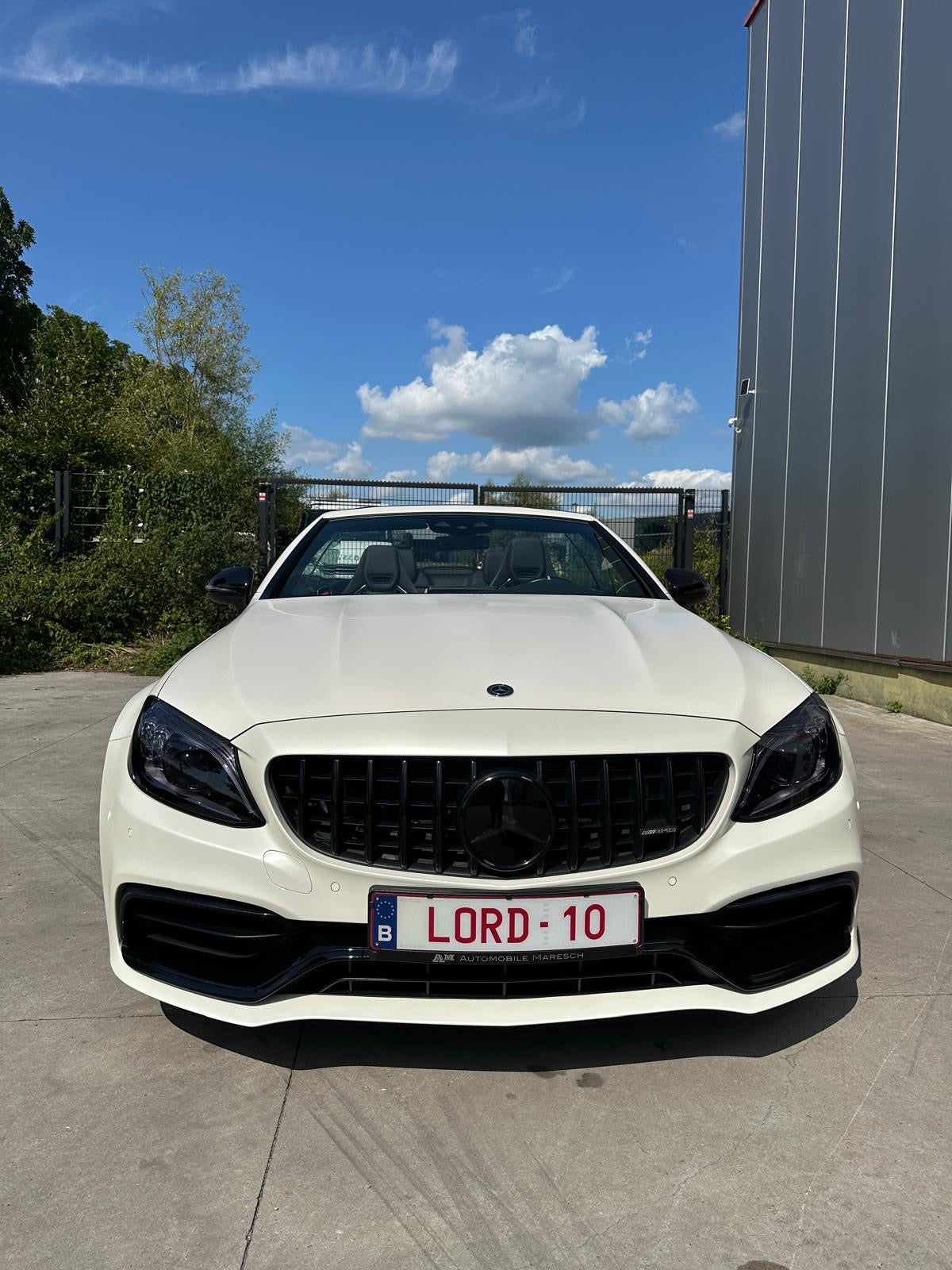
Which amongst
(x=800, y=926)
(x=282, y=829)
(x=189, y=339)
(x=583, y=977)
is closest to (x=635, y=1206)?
(x=583, y=977)

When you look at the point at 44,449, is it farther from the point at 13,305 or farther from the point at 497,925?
the point at 13,305

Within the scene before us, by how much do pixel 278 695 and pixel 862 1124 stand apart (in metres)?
1.51

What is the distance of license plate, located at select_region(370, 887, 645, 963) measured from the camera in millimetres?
1848

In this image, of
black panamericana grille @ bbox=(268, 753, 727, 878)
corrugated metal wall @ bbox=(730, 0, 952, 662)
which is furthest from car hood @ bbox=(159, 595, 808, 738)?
corrugated metal wall @ bbox=(730, 0, 952, 662)

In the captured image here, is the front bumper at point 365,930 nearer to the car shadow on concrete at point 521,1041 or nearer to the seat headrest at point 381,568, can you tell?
the car shadow on concrete at point 521,1041

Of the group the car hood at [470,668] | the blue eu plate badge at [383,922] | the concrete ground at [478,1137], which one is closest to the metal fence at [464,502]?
the car hood at [470,668]

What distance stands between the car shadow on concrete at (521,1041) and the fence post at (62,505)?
31.6ft

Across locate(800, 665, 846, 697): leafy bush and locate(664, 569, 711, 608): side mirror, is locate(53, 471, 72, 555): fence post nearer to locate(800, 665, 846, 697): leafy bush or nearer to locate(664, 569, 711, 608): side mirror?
locate(800, 665, 846, 697): leafy bush

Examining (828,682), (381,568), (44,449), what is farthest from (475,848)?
(44,449)

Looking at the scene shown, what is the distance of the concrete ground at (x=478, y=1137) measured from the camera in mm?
1587

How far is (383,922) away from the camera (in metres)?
1.85

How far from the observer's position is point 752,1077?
210 centimetres

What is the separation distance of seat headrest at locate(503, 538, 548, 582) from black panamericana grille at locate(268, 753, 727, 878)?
170 cm

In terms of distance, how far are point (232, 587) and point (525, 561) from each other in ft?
3.63
